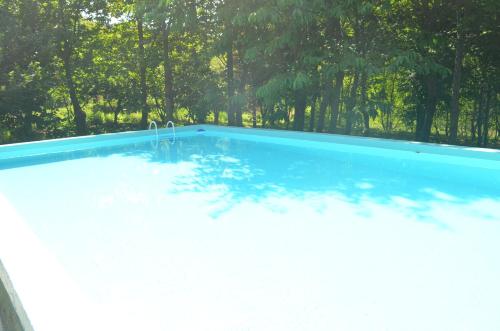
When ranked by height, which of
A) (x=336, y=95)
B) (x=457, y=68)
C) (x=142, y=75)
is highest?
(x=142, y=75)

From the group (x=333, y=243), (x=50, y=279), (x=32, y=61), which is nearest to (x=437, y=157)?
(x=333, y=243)

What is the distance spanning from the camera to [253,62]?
29.9 ft

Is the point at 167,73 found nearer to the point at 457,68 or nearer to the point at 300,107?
the point at 300,107

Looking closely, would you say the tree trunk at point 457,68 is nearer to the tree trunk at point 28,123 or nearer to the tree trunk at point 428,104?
the tree trunk at point 428,104

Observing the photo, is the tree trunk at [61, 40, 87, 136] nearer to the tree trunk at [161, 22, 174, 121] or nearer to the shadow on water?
the tree trunk at [161, 22, 174, 121]

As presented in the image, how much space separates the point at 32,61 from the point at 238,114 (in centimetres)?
501

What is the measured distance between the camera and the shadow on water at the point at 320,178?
4.12 meters

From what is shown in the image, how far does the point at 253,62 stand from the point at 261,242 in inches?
265

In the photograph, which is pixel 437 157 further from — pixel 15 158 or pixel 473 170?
pixel 15 158

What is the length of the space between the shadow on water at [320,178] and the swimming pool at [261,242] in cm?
3

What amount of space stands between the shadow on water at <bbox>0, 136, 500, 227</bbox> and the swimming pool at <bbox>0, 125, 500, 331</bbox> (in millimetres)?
33

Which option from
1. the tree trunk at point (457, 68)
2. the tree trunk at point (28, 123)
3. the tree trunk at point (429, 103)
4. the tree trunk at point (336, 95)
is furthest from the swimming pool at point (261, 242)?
the tree trunk at point (429, 103)

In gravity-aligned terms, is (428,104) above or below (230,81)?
below

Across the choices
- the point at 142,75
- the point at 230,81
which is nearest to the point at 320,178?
the point at 230,81
